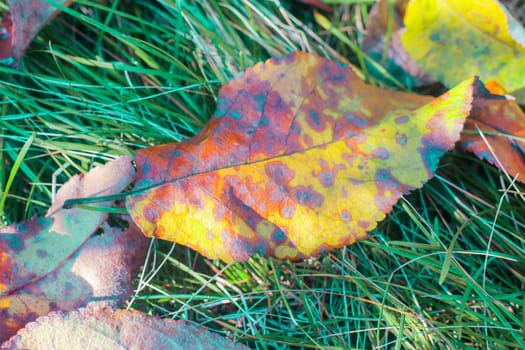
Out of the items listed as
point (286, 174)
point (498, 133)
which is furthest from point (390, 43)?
point (286, 174)

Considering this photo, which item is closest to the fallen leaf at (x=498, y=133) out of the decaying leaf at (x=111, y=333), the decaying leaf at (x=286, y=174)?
the decaying leaf at (x=286, y=174)

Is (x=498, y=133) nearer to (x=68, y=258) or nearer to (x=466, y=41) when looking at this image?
(x=466, y=41)

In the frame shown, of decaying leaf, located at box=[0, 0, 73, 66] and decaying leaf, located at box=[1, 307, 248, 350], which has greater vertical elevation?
decaying leaf, located at box=[0, 0, 73, 66]

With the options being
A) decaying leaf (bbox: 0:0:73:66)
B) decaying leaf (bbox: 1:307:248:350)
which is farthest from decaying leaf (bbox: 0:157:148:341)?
decaying leaf (bbox: 0:0:73:66)

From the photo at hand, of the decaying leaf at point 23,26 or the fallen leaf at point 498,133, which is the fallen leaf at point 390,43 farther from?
the decaying leaf at point 23,26

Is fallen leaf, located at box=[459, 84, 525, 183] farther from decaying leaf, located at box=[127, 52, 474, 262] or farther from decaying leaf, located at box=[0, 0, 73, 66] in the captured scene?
decaying leaf, located at box=[0, 0, 73, 66]

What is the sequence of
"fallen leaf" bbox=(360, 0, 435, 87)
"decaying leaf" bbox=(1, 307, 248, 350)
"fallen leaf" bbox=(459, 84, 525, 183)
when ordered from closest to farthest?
"decaying leaf" bbox=(1, 307, 248, 350) < "fallen leaf" bbox=(459, 84, 525, 183) < "fallen leaf" bbox=(360, 0, 435, 87)
